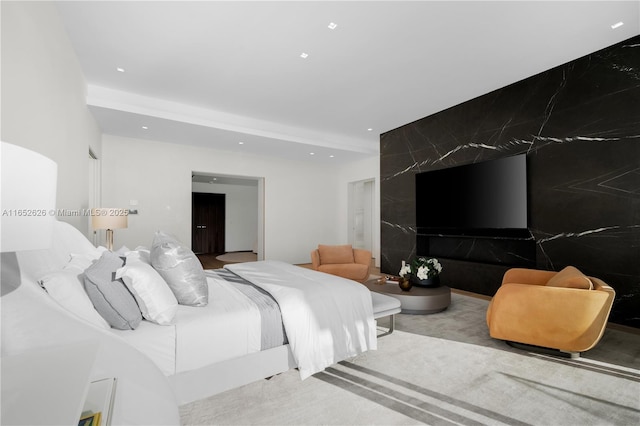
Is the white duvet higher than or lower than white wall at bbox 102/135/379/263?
lower

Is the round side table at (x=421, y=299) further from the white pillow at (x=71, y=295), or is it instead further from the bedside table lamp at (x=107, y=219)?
the bedside table lamp at (x=107, y=219)

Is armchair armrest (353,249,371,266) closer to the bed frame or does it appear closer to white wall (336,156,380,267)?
white wall (336,156,380,267)

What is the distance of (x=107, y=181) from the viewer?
5.38m

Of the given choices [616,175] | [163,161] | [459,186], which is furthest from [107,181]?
[616,175]

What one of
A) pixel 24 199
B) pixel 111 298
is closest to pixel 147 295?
pixel 111 298

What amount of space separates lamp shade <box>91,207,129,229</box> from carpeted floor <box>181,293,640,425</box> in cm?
284

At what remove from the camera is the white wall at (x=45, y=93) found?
1.74 metres

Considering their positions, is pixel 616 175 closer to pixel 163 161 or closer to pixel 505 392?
pixel 505 392

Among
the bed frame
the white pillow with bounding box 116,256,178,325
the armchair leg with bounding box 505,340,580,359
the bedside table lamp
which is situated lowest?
the armchair leg with bounding box 505,340,580,359

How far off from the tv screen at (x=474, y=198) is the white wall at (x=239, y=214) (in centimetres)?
639

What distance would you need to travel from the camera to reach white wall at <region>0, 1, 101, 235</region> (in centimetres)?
174

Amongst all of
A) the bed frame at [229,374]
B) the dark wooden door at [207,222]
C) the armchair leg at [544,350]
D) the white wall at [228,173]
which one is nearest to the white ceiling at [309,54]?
the white wall at [228,173]

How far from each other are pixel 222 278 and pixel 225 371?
1195 mm

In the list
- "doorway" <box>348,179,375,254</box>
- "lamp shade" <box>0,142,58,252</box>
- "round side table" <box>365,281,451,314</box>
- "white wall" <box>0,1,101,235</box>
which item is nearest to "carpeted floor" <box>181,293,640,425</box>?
"round side table" <box>365,281,451,314</box>
